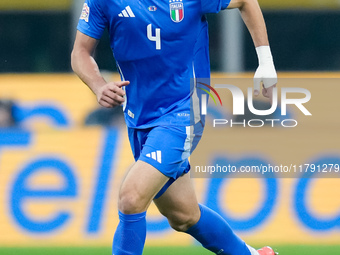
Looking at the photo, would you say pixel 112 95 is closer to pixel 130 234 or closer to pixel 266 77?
pixel 130 234

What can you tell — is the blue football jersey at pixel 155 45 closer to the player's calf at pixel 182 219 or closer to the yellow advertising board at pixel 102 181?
the player's calf at pixel 182 219

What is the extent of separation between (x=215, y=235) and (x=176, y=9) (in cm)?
119

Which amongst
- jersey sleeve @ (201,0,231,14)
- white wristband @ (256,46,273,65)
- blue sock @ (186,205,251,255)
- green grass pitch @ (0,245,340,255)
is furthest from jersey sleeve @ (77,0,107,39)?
green grass pitch @ (0,245,340,255)

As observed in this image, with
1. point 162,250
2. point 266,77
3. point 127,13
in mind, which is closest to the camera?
point 127,13

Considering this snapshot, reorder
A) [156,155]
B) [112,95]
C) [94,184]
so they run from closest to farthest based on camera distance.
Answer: [112,95]
[156,155]
[94,184]

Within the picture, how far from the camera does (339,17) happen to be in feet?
37.8

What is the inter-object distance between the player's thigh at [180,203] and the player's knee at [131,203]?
0.26 meters

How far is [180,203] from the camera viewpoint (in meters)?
3.83

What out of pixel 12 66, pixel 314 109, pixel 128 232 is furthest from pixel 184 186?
pixel 12 66

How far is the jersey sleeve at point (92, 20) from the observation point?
12.5ft

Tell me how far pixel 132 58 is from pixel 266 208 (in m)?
2.16

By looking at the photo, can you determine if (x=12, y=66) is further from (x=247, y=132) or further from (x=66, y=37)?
(x=247, y=132)

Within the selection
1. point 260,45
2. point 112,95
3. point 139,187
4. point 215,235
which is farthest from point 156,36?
point 215,235

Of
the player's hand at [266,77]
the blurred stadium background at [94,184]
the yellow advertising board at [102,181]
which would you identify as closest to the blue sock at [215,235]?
the player's hand at [266,77]
